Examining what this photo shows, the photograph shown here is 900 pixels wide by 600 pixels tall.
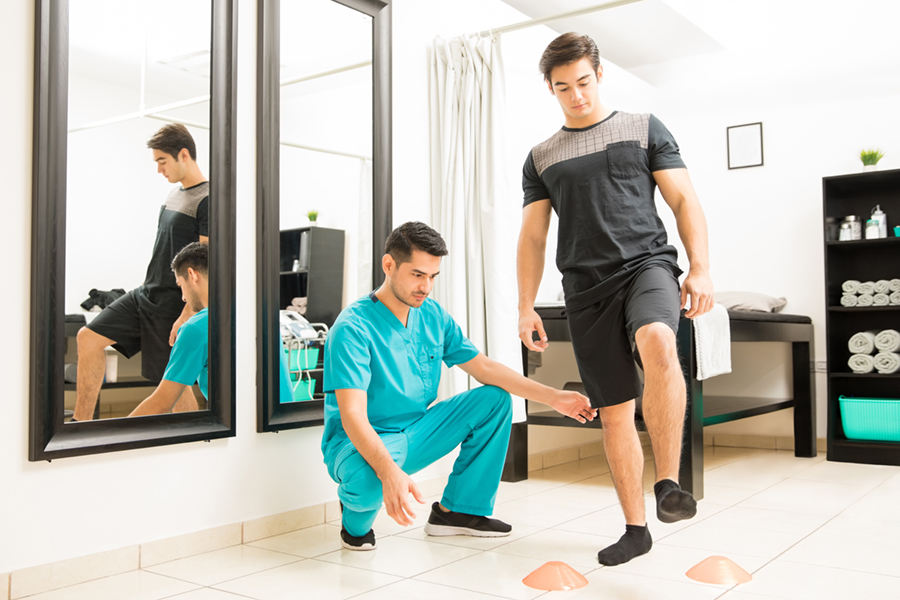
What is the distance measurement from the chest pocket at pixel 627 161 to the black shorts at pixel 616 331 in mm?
303

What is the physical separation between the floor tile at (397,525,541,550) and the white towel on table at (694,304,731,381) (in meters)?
1.03

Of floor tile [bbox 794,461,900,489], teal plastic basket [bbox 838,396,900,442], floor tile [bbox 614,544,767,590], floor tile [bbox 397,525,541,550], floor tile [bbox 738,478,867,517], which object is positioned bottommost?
floor tile [bbox 794,461,900,489]

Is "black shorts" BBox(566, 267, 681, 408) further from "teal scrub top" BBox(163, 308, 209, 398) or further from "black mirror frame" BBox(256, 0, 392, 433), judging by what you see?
"teal scrub top" BBox(163, 308, 209, 398)

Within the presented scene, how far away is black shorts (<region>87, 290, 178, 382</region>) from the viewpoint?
2109mm

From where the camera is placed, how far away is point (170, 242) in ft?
7.43

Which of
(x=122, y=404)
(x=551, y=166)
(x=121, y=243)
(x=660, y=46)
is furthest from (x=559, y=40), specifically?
(x=660, y=46)

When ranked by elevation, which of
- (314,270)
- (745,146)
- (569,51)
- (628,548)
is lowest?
(628,548)

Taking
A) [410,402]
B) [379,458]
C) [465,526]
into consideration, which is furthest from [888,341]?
Answer: [379,458]

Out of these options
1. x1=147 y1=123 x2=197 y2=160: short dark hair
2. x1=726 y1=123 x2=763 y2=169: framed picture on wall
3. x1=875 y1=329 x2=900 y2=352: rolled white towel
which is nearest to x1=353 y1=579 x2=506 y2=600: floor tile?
x1=147 y1=123 x2=197 y2=160: short dark hair

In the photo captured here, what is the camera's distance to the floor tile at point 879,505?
8.98 feet

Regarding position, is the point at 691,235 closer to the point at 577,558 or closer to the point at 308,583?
the point at 577,558

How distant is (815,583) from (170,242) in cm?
201

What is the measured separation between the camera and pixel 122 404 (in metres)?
2.13

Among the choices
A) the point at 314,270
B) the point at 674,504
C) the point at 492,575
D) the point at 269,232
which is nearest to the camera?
the point at 674,504
